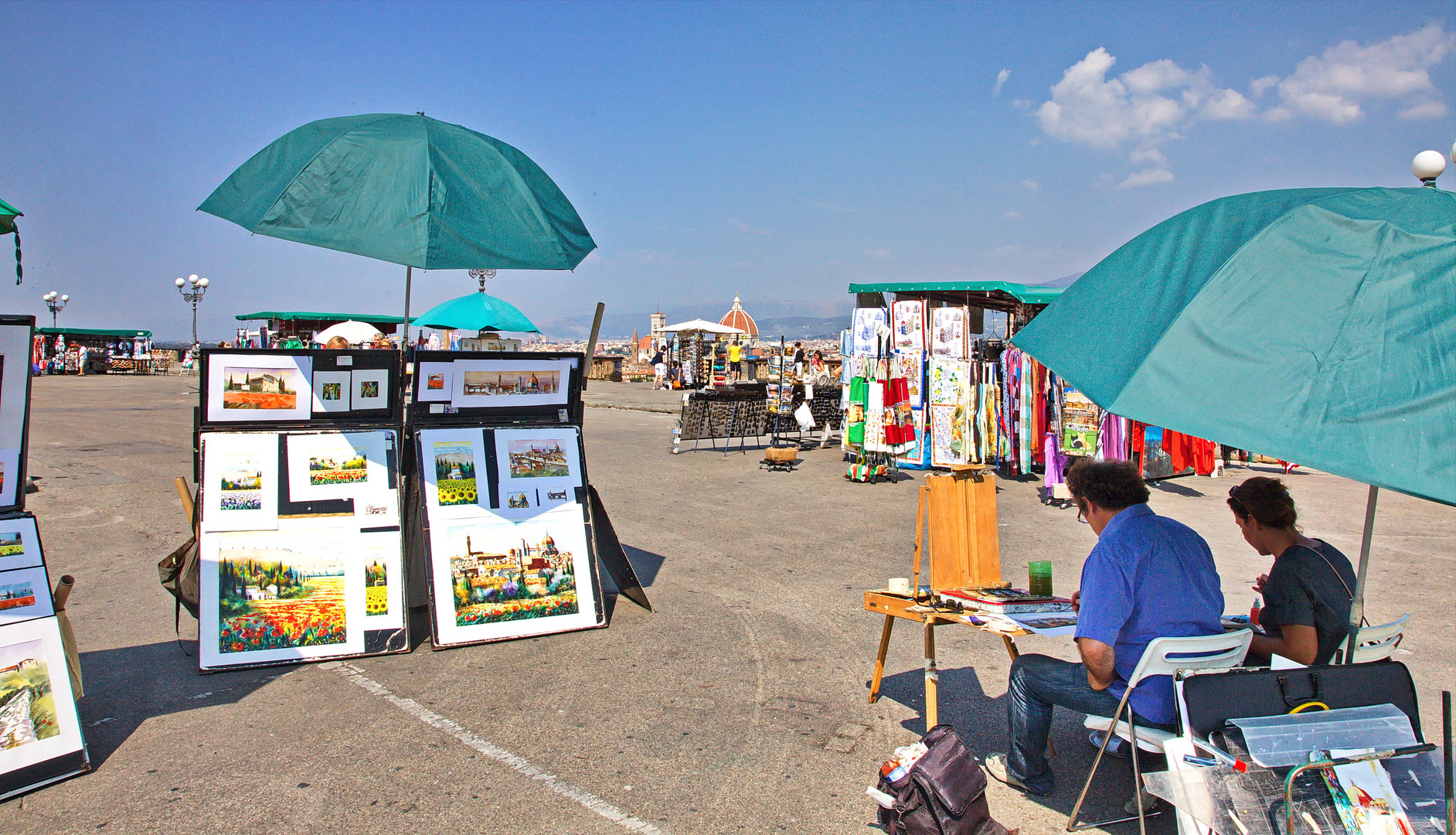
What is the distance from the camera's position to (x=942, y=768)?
3.27 meters

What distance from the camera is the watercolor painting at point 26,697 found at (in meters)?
3.63

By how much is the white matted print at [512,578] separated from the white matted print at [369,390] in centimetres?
93

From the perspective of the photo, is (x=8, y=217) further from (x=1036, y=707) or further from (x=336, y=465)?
(x=1036, y=707)

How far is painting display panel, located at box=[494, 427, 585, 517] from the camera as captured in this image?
5.81 meters

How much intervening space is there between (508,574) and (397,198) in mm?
2395

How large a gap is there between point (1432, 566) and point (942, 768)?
7314 mm

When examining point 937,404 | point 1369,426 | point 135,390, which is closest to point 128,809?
point 1369,426

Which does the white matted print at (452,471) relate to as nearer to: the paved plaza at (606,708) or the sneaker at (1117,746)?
the paved plaza at (606,708)

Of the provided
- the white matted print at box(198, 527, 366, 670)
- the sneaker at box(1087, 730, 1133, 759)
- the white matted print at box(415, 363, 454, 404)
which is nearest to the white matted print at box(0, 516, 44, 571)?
the white matted print at box(198, 527, 366, 670)

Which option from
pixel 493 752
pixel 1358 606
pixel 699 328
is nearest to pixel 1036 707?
pixel 1358 606

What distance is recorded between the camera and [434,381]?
229 inches

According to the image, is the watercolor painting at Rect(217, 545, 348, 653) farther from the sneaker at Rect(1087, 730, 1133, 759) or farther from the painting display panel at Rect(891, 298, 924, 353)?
the painting display panel at Rect(891, 298, 924, 353)

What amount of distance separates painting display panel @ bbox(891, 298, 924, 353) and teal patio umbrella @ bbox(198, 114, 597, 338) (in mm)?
8290

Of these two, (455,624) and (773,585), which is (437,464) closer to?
(455,624)
